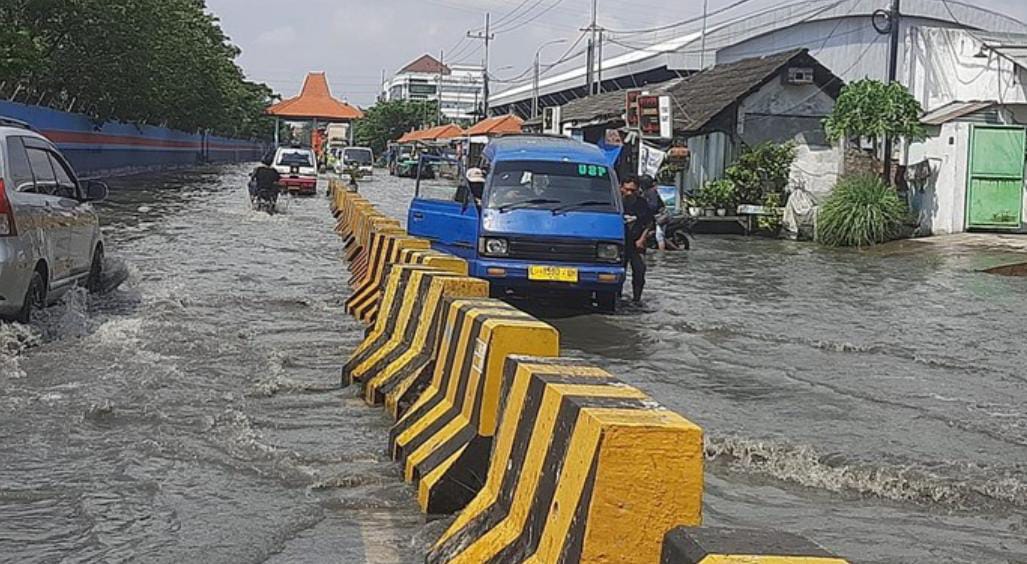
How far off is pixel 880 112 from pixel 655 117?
5.08m

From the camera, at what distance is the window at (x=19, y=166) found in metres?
10.1

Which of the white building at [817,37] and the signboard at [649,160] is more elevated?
the white building at [817,37]

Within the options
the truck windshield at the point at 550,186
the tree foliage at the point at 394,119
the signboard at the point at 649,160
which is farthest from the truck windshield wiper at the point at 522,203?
the tree foliage at the point at 394,119

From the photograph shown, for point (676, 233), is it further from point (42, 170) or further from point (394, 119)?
point (394, 119)

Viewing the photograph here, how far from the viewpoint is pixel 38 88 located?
Answer: 1544 inches

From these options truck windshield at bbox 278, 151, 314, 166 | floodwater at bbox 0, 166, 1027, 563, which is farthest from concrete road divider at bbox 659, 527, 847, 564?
truck windshield at bbox 278, 151, 314, 166

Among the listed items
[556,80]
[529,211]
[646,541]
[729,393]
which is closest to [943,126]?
[529,211]

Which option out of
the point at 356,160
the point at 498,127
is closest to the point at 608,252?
the point at 498,127

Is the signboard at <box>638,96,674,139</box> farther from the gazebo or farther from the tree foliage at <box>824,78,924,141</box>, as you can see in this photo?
the gazebo

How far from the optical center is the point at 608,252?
46.3 ft

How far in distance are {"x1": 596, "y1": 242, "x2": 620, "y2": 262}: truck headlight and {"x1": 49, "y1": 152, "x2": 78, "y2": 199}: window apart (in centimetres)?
556

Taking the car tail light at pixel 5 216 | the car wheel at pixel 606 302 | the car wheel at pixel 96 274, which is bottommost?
the car wheel at pixel 606 302

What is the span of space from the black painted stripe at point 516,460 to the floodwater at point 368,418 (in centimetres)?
55

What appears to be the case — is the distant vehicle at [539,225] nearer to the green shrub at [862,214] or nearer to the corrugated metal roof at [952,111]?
the green shrub at [862,214]
